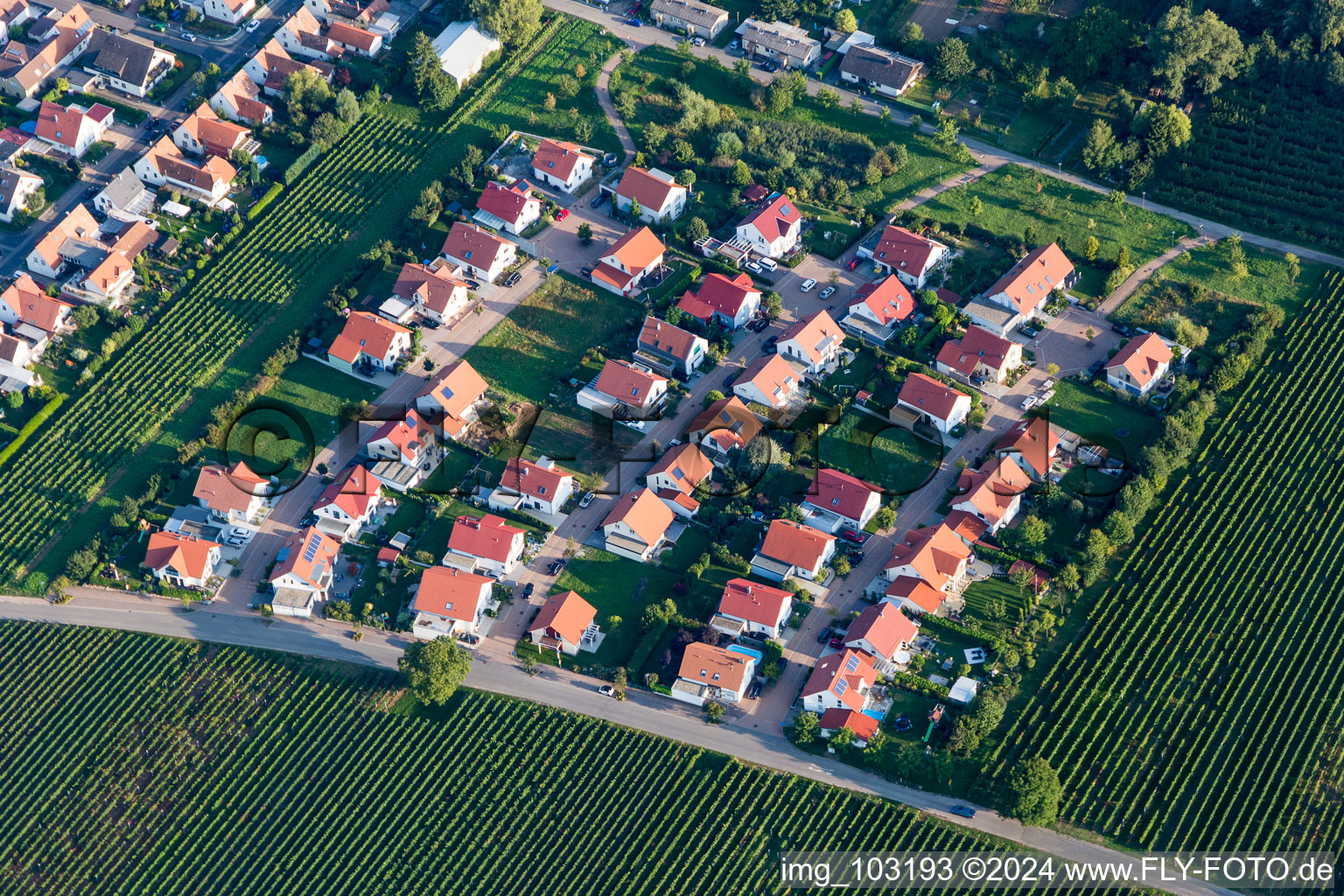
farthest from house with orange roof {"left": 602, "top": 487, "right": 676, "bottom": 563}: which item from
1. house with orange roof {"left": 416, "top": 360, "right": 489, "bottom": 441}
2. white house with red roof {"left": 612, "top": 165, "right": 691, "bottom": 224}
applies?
white house with red roof {"left": 612, "top": 165, "right": 691, "bottom": 224}

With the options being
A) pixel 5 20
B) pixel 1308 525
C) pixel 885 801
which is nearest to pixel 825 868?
pixel 885 801

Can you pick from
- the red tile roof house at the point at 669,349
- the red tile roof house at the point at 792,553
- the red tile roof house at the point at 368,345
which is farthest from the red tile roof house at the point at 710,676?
the red tile roof house at the point at 368,345

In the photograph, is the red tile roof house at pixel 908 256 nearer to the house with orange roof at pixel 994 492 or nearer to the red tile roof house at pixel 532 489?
the house with orange roof at pixel 994 492

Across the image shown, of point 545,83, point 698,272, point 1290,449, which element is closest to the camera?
point 1290,449

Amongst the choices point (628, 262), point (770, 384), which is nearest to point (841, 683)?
point (770, 384)

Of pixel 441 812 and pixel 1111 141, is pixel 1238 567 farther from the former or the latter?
pixel 441 812

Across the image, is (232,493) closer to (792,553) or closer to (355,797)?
(355,797)

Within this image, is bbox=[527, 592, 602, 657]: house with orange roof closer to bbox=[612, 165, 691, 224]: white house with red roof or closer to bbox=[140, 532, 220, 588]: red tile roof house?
bbox=[140, 532, 220, 588]: red tile roof house
